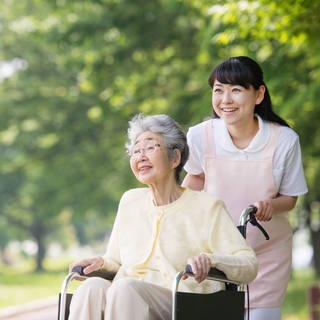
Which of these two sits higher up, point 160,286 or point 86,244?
point 86,244

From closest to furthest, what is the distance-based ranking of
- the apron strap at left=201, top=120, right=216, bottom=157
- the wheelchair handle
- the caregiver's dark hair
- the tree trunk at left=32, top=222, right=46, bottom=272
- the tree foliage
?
the wheelchair handle
the caregiver's dark hair
the apron strap at left=201, top=120, right=216, bottom=157
the tree foliage
the tree trunk at left=32, top=222, right=46, bottom=272

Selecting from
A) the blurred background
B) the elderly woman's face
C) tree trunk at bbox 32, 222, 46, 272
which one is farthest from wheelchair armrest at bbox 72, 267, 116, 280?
tree trunk at bbox 32, 222, 46, 272

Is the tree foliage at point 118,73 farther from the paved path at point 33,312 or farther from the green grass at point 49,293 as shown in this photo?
the paved path at point 33,312

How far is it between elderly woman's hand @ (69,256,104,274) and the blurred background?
1.57 m

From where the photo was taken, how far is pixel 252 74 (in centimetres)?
288

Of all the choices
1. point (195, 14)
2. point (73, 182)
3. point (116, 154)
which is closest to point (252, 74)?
point (195, 14)

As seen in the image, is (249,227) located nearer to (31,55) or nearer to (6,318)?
(6,318)

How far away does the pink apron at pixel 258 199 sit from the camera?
290 cm

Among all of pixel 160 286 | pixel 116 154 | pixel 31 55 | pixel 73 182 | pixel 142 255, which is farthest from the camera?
pixel 31 55

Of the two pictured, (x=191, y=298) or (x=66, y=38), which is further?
(x=66, y=38)

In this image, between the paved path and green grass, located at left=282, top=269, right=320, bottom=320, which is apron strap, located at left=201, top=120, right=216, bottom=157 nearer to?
green grass, located at left=282, top=269, right=320, bottom=320

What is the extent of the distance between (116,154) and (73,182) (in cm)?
166

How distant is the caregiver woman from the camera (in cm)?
287

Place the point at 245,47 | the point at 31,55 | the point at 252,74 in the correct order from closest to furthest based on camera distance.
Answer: the point at 252,74 → the point at 245,47 → the point at 31,55
